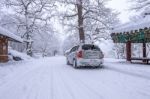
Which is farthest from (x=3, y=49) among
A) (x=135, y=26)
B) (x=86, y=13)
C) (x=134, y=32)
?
(x=135, y=26)

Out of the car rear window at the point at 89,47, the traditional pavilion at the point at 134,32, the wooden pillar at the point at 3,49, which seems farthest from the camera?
the wooden pillar at the point at 3,49

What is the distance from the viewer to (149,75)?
39.9 ft

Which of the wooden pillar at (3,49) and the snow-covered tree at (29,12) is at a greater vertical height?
the snow-covered tree at (29,12)

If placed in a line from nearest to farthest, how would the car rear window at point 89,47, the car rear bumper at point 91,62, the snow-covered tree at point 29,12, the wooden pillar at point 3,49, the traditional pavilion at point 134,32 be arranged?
the car rear bumper at point 91,62 < the car rear window at point 89,47 < the traditional pavilion at point 134,32 < the wooden pillar at point 3,49 < the snow-covered tree at point 29,12

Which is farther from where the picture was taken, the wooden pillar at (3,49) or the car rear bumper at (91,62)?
the wooden pillar at (3,49)

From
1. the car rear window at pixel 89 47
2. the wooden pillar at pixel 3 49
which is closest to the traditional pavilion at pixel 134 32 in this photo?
the car rear window at pixel 89 47

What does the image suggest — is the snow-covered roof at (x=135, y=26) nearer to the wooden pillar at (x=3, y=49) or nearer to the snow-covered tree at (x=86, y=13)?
the snow-covered tree at (x=86, y=13)

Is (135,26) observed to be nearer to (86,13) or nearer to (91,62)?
(91,62)

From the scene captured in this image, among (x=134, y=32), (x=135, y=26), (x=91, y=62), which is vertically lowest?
(x=91, y=62)

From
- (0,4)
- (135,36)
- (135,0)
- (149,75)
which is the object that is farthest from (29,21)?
(149,75)

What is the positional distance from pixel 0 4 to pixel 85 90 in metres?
35.2

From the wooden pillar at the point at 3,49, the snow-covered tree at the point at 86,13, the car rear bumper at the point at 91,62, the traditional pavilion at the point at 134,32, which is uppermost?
the snow-covered tree at the point at 86,13

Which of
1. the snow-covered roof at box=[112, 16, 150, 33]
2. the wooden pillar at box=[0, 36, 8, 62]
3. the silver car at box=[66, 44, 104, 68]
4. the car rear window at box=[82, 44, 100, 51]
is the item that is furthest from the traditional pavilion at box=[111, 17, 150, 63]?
the wooden pillar at box=[0, 36, 8, 62]

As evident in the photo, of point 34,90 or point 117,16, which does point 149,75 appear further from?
point 117,16
